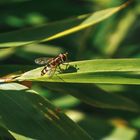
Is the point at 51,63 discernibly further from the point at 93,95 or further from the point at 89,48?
the point at 89,48

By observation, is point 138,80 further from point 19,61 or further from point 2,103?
point 19,61

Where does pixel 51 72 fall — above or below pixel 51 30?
below

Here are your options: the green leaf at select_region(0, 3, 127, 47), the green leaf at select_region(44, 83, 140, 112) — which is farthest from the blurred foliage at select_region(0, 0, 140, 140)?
the green leaf at select_region(0, 3, 127, 47)

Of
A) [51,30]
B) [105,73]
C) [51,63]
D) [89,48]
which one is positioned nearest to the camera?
[105,73]

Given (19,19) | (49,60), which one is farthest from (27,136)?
(19,19)

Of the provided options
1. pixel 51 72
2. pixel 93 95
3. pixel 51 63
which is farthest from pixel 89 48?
pixel 51 72

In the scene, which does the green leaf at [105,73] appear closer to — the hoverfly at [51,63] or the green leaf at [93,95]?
the hoverfly at [51,63]
